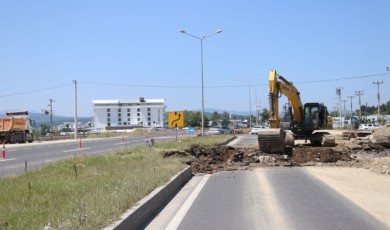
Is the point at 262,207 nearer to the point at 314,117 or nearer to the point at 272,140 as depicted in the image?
the point at 272,140

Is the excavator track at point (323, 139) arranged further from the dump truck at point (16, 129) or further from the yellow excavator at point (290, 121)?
the dump truck at point (16, 129)

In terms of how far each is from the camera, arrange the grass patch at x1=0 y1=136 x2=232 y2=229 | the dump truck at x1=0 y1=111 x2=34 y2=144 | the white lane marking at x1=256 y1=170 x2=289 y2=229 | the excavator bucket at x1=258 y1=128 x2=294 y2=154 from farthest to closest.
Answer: the dump truck at x1=0 y1=111 x2=34 y2=144
the excavator bucket at x1=258 y1=128 x2=294 y2=154
the white lane marking at x1=256 y1=170 x2=289 y2=229
the grass patch at x1=0 y1=136 x2=232 y2=229

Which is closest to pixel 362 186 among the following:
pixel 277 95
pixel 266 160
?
pixel 266 160

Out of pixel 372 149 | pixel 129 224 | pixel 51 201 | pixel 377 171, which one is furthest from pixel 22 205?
pixel 372 149

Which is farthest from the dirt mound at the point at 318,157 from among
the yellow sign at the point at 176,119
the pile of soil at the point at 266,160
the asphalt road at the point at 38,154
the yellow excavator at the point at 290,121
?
the yellow sign at the point at 176,119

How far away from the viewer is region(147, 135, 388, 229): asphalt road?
28.6 ft

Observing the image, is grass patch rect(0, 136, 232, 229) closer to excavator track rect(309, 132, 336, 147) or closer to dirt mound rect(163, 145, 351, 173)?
dirt mound rect(163, 145, 351, 173)

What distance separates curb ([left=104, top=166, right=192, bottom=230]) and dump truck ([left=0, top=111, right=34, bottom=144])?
153 feet

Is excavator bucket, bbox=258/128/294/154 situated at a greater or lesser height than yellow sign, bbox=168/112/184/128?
lesser

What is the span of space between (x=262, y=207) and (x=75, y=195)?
390 cm

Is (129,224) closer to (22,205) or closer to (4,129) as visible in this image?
(22,205)

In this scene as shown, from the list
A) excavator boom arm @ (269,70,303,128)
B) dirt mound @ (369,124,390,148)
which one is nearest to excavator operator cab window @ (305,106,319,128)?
excavator boom arm @ (269,70,303,128)

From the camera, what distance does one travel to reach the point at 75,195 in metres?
10.2

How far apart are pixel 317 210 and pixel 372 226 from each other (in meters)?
1.65
